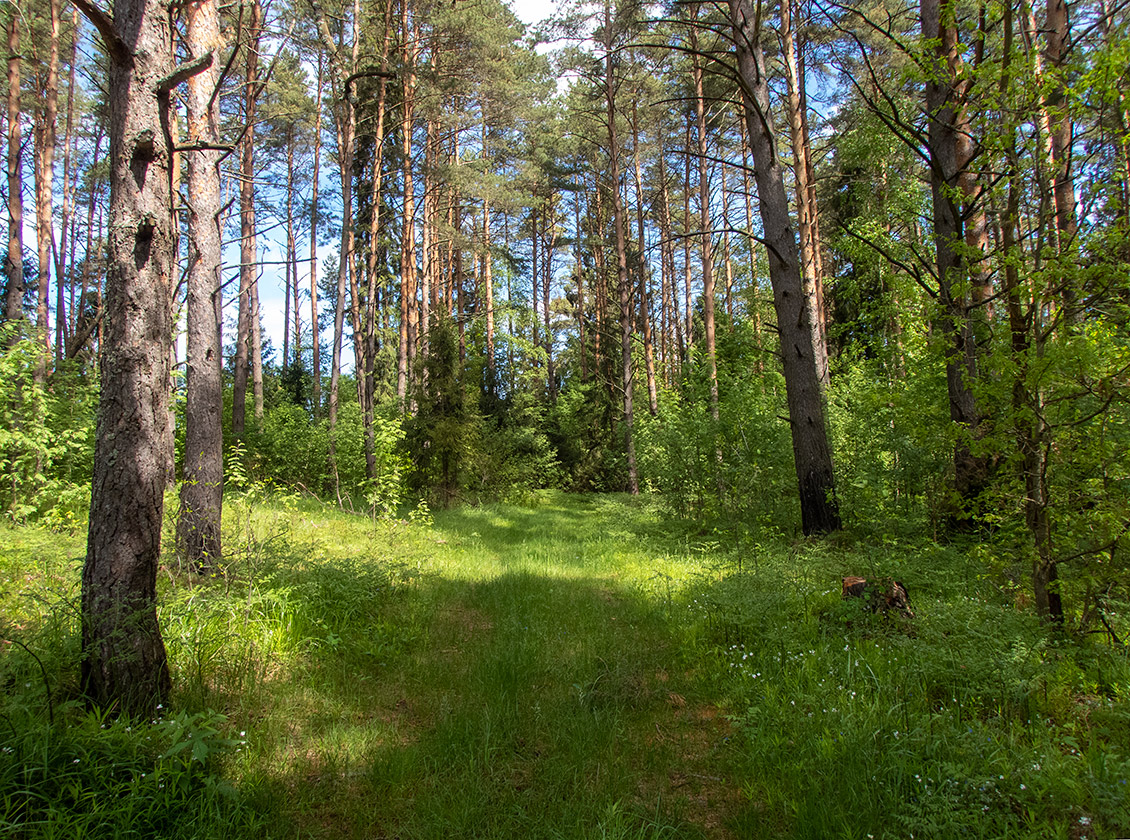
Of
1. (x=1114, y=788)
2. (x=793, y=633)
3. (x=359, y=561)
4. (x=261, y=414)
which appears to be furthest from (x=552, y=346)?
(x=1114, y=788)

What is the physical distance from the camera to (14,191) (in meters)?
10.6

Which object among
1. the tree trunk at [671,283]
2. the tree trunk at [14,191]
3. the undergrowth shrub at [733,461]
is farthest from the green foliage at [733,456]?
the tree trunk at [14,191]

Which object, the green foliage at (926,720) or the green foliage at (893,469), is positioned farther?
the green foliage at (893,469)

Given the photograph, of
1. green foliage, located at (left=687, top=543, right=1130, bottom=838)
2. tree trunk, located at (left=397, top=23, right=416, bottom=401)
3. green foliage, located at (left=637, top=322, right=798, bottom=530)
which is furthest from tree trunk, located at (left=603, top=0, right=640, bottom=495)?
green foliage, located at (left=687, top=543, right=1130, bottom=838)

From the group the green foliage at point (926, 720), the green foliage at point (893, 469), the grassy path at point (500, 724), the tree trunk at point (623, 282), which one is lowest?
the grassy path at point (500, 724)

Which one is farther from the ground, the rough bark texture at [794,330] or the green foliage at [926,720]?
the rough bark texture at [794,330]

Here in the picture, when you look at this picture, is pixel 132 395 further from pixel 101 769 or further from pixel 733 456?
pixel 733 456

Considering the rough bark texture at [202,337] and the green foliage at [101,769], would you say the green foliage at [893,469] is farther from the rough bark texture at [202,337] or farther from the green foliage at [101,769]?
the rough bark texture at [202,337]

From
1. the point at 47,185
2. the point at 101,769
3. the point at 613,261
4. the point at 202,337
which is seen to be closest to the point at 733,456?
the point at 202,337

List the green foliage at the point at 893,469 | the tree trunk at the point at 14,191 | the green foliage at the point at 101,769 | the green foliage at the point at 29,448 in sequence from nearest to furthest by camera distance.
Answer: the green foliage at the point at 101,769
the green foliage at the point at 29,448
the green foliage at the point at 893,469
the tree trunk at the point at 14,191

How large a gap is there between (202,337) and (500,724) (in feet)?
16.8

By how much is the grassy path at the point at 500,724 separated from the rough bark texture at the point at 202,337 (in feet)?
6.46

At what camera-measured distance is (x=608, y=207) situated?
22.0 m

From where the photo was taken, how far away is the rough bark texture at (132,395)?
2670mm
